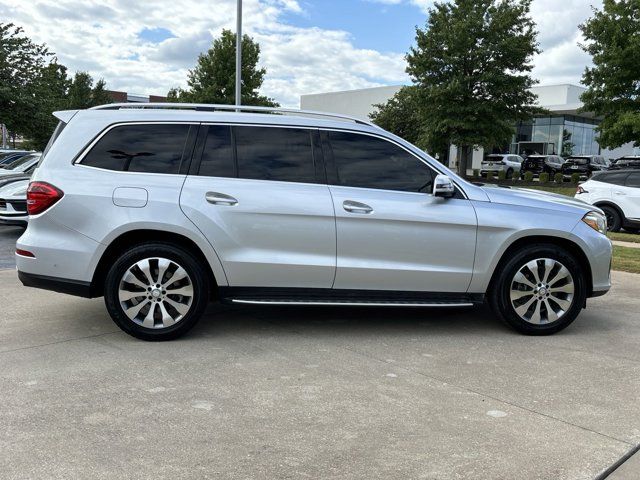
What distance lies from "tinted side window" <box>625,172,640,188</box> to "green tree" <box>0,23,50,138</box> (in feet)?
82.9

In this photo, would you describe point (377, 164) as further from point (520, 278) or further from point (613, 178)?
point (613, 178)

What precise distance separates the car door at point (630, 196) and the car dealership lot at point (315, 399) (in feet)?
30.3

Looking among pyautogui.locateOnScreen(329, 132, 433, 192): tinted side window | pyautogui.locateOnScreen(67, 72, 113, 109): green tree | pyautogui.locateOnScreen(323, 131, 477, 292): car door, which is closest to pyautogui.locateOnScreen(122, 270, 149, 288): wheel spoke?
pyautogui.locateOnScreen(323, 131, 477, 292): car door

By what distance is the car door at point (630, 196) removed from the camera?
A: 45.2 ft

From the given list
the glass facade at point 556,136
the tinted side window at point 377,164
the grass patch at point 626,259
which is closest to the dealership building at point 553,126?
the glass facade at point 556,136

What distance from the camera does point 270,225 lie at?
16.0 feet

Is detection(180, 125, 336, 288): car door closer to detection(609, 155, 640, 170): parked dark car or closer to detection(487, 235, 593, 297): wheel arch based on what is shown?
detection(487, 235, 593, 297): wheel arch

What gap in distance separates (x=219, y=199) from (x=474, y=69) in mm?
26652

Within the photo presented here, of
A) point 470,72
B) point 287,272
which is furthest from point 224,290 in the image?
point 470,72

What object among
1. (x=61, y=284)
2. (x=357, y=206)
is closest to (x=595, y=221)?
(x=357, y=206)

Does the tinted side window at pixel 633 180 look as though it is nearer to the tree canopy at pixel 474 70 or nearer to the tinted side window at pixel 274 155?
the tinted side window at pixel 274 155

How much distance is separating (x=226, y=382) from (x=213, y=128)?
2.14 meters

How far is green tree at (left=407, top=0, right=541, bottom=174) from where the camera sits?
2811 centimetres

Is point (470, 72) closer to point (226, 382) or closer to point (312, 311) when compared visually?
point (312, 311)
